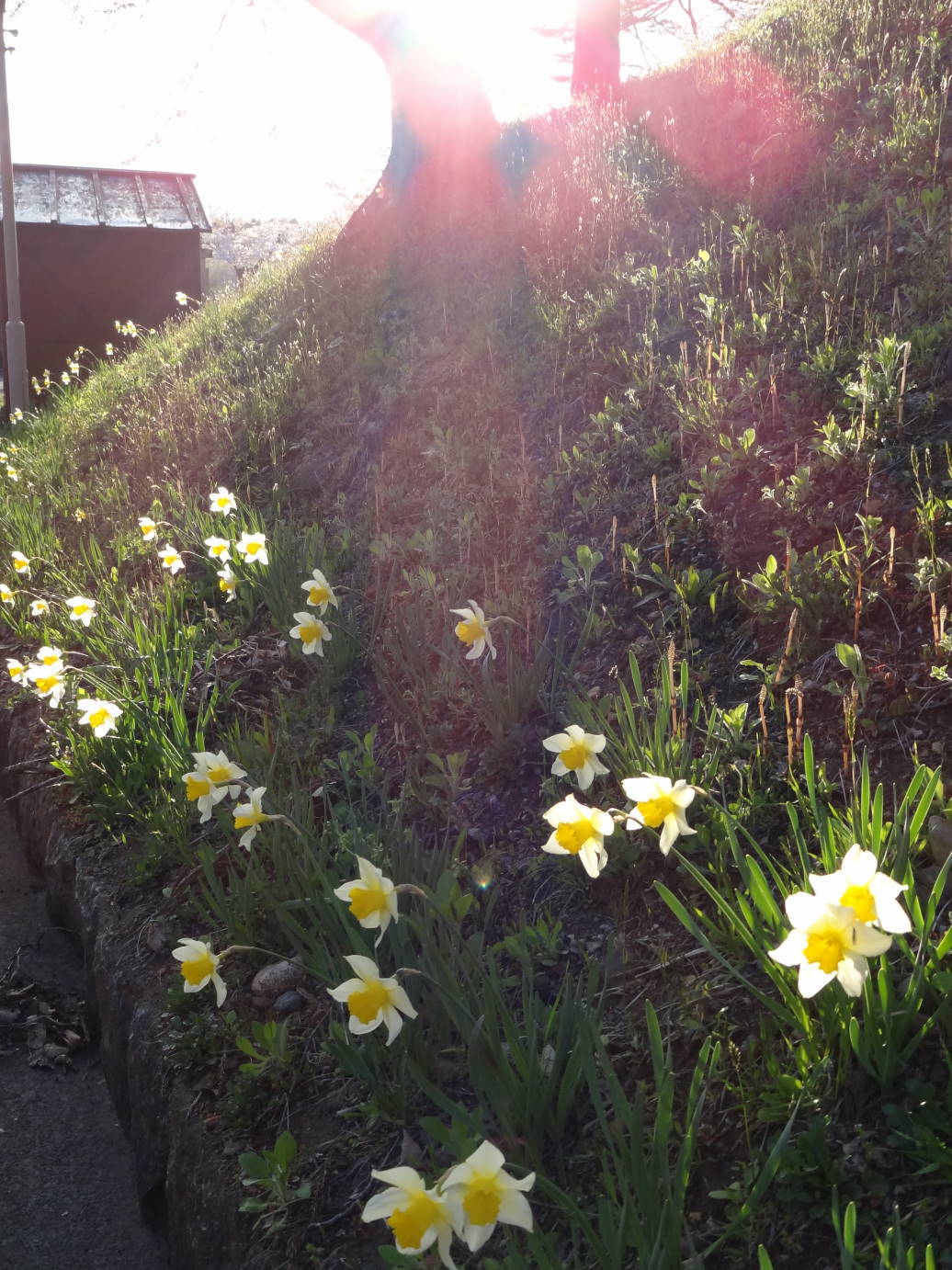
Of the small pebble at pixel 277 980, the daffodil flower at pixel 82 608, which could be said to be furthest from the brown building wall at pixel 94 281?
the small pebble at pixel 277 980

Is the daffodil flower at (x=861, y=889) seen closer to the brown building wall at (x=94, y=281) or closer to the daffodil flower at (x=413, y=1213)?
the daffodil flower at (x=413, y=1213)

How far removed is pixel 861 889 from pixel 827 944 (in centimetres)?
9

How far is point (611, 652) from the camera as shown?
3.11 meters

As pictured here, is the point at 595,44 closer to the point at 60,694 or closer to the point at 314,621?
the point at 314,621

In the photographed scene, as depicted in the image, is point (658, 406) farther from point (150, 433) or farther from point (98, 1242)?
point (150, 433)

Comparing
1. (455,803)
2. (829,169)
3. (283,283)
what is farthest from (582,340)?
(283,283)

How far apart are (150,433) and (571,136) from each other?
4197mm

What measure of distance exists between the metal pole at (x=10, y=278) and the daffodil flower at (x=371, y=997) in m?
11.4

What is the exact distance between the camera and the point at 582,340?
4824 millimetres

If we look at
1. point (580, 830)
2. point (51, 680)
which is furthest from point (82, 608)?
point (580, 830)

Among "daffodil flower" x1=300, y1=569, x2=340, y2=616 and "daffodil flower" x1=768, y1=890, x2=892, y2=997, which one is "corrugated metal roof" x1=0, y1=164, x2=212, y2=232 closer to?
"daffodil flower" x1=300, y1=569, x2=340, y2=616

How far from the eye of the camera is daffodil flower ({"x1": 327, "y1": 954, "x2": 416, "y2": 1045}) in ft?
5.47

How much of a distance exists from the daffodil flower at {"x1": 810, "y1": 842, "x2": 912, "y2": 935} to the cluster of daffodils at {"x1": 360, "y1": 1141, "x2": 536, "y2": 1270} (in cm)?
55

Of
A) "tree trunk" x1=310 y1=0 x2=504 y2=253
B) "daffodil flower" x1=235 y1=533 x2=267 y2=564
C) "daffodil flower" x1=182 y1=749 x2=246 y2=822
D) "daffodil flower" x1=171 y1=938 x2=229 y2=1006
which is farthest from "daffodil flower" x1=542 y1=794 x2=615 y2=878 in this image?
"tree trunk" x1=310 y1=0 x2=504 y2=253
